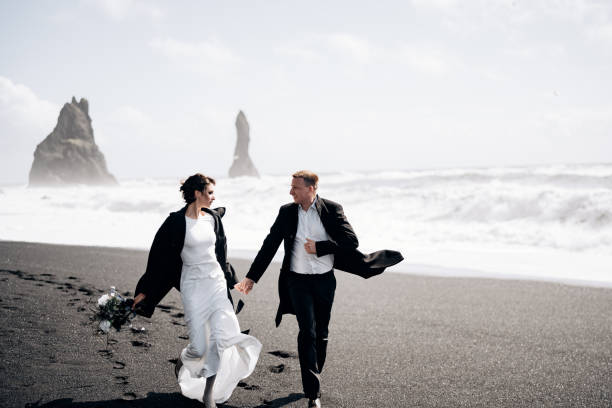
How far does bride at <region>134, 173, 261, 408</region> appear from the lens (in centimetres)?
377

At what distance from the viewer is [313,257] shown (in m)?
4.18

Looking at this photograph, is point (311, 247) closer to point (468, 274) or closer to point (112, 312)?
point (112, 312)

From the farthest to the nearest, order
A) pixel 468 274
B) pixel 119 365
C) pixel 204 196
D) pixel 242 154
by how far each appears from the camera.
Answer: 1. pixel 242 154
2. pixel 468 274
3. pixel 119 365
4. pixel 204 196

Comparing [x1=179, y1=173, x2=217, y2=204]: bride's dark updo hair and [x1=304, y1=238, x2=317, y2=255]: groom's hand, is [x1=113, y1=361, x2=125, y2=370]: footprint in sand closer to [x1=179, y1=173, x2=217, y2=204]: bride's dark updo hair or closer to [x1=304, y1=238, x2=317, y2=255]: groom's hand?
[x1=179, y1=173, x2=217, y2=204]: bride's dark updo hair

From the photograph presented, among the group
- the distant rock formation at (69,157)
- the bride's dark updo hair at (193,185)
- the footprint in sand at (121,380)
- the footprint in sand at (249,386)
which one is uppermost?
the distant rock formation at (69,157)

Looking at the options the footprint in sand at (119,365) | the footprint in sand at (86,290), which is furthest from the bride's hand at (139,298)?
the footprint in sand at (86,290)

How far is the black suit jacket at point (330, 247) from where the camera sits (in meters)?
4.18

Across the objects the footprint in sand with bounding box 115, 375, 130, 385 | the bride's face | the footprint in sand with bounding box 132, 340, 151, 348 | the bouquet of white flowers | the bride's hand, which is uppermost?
the bride's face

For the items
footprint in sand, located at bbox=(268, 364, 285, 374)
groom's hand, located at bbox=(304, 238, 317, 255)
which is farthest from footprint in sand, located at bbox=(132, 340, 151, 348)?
groom's hand, located at bbox=(304, 238, 317, 255)

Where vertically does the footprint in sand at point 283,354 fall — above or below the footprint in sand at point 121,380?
below

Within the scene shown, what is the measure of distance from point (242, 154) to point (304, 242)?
114778 millimetres

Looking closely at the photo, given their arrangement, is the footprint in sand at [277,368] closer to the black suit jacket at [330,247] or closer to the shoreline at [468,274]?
the black suit jacket at [330,247]

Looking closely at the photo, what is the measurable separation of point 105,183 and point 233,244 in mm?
87148

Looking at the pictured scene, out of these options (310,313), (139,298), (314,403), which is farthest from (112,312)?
(314,403)
